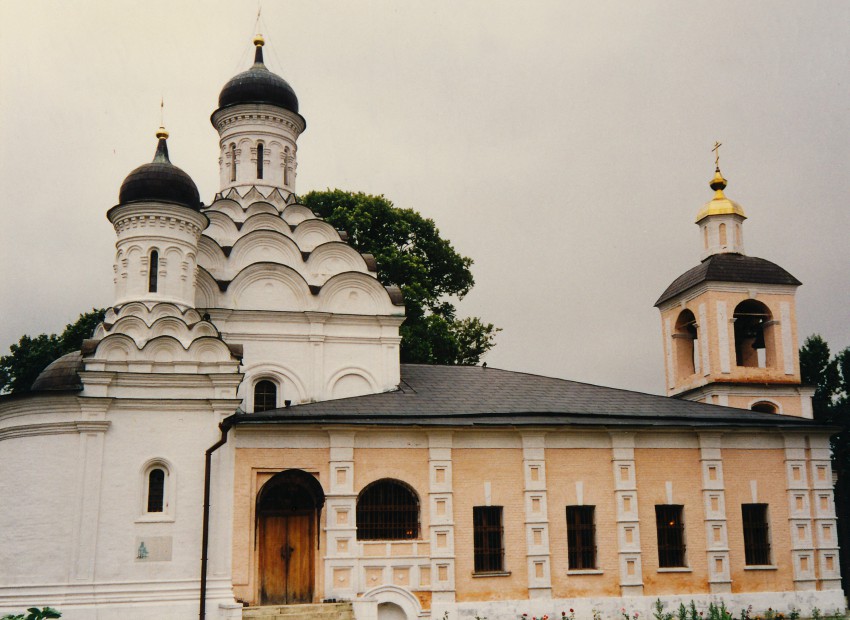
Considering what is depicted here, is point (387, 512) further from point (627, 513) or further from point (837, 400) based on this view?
point (837, 400)

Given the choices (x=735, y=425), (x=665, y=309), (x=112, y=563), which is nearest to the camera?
(x=112, y=563)

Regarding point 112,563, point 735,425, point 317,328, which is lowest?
point 112,563

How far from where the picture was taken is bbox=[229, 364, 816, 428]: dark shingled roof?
16.4 metres

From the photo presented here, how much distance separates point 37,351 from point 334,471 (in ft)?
58.0

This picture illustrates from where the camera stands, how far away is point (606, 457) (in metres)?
17.4

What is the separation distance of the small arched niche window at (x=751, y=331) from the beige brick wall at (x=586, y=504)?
22.2ft

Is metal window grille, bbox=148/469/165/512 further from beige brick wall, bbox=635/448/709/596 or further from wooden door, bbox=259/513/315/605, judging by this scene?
beige brick wall, bbox=635/448/709/596

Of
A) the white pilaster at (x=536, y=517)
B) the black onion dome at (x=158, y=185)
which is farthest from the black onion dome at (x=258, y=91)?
the white pilaster at (x=536, y=517)

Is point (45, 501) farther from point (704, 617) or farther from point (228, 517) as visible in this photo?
point (704, 617)

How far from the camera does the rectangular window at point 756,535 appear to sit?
17.7 m

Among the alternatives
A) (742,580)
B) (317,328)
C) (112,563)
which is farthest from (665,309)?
(112,563)

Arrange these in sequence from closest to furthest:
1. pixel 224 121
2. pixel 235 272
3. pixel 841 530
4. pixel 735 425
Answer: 1. pixel 735 425
2. pixel 235 272
3. pixel 224 121
4. pixel 841 530

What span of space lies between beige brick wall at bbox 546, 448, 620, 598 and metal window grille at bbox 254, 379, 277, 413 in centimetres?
545

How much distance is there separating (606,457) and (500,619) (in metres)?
3.55
